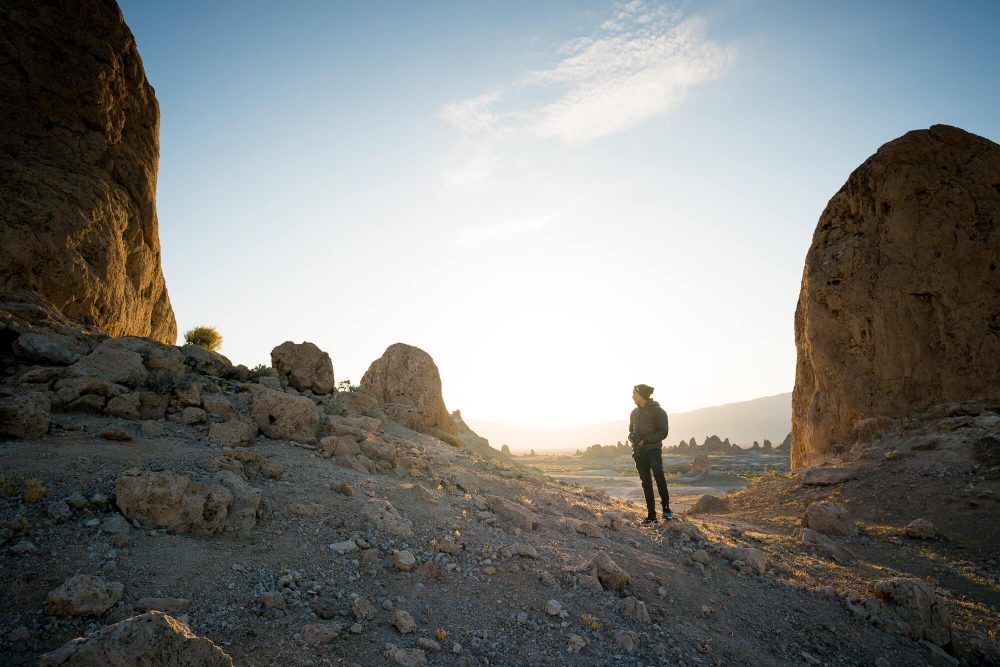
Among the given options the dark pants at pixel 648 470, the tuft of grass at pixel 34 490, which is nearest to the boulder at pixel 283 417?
the tuft of grass at pixel 34 490

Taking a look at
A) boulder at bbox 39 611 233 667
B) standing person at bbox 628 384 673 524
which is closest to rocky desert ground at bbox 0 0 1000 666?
boulder at bbox 39 611 233 667

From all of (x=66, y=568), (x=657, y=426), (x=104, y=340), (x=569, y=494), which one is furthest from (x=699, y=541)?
(x=104, y=340)

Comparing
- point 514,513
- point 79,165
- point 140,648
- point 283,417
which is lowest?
point 514,513

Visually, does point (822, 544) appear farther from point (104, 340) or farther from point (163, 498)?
point (104, 340)

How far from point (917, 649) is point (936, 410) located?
1118 cm

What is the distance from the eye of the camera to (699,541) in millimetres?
7707

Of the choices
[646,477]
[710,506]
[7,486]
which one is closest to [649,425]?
[646,477]

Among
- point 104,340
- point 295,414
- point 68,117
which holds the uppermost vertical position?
point 68,117

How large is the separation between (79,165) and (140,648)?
1264 cm

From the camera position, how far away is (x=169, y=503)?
4617mm

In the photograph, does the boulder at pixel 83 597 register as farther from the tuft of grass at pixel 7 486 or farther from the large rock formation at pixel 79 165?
the large rock formation at pixel 79 165

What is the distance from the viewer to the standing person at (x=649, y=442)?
28.3ft

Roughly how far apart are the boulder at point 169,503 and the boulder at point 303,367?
6198 millimetres

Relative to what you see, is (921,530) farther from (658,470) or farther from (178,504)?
(178,504)
